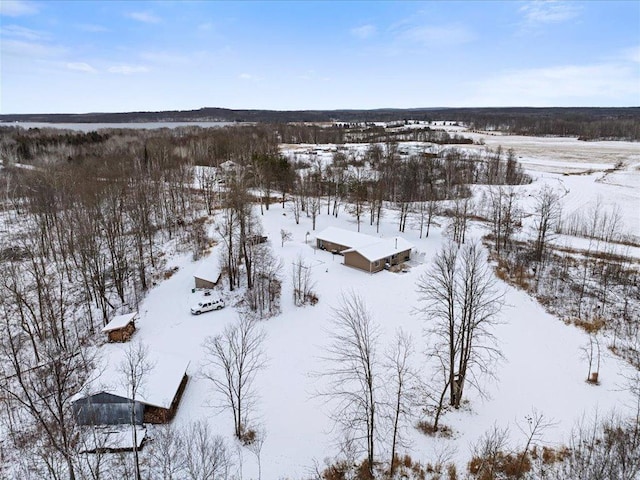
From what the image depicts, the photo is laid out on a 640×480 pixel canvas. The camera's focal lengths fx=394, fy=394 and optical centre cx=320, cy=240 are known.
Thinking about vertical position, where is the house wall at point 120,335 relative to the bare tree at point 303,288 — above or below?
below

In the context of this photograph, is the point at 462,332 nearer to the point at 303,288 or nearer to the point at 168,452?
the point at 168,452

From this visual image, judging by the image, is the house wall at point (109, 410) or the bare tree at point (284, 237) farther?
the bare tree at point (284, 237)

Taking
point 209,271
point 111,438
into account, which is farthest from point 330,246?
point 111,438

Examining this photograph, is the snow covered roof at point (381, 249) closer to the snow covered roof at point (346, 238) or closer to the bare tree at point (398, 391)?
the snow covered roof at point (346, 238)

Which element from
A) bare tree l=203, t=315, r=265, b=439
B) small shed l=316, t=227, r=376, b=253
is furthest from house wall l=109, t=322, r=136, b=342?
small shed l=316, t=227, r=376, b=253

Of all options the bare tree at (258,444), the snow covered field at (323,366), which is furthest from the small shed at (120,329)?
the bare tree at (258,444)

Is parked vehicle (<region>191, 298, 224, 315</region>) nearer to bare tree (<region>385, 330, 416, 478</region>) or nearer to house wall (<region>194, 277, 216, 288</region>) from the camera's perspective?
house wall (<region>194, 277, 216, 288</region>)

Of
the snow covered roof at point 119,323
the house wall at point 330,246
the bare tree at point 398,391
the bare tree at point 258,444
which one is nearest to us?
the bare tree at point 258,444
